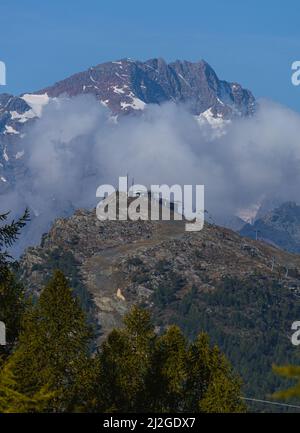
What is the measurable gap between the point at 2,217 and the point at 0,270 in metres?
2.49

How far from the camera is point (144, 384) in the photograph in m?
84.7

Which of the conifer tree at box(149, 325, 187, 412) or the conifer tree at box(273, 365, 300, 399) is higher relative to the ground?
the conifer tree at box(149, 325, 187, 412)

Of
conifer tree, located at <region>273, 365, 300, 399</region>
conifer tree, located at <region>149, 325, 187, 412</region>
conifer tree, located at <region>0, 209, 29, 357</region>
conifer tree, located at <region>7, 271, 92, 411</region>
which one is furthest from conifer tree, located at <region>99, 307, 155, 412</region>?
conifer tree, located at <region>273, 365, 300, 399</region>

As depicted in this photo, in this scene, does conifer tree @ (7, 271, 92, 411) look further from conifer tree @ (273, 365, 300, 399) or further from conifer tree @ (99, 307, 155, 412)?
conifer tree @ (273, 365, 300, 399)

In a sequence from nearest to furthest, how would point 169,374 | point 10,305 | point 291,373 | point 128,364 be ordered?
1. point 291,373
2. point 10,305
3. point 128,364
4. point 169,374

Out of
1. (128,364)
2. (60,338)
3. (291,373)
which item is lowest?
(291,373)

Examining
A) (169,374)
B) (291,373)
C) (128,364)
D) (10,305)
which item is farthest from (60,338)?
(291,373)

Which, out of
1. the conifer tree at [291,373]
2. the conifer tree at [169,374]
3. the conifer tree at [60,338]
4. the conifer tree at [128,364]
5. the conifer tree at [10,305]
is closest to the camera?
the conifer tree at [291,373]

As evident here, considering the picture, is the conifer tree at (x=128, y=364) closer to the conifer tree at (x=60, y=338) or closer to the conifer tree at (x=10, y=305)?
the conifer tree at (x=60, y=338)

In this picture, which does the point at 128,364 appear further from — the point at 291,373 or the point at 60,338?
the point at 291,373

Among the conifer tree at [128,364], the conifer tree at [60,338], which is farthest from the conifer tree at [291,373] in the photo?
the conifer tree at [128,364]

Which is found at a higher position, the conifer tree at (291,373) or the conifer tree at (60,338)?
the conifer tree at (60,338)
